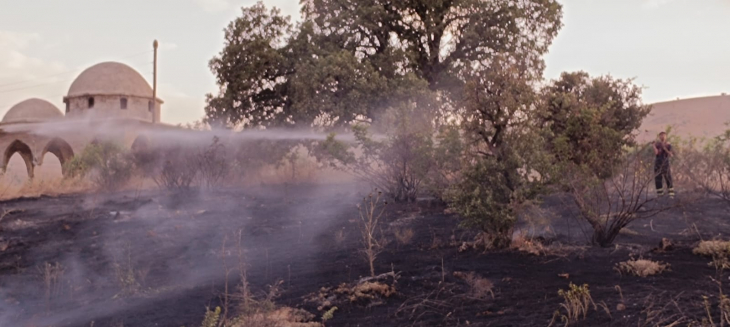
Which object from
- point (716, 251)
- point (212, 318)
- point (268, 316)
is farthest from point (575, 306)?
point (716, 251)

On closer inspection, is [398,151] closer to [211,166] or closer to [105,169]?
[211,166]

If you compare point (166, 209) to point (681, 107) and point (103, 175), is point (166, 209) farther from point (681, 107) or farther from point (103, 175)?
point (681, 107)

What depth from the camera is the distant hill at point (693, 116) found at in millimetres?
52294

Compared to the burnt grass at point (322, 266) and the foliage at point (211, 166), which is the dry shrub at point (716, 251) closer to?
the burnt grass at point (322, 266)

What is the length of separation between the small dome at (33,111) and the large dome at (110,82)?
1.99m

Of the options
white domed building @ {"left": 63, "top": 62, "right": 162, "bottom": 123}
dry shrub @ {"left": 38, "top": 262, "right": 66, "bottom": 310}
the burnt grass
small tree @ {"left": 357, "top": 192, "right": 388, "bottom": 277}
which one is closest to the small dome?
white domed building @ {"left": 63, "top": 62, "right": 162, "bottom": 123}

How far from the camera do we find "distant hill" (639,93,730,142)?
52294mm

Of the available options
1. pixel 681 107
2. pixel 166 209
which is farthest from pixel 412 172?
pixel 681 107

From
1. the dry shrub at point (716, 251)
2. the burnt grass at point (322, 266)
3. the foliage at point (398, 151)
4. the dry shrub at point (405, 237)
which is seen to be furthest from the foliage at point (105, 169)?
the dry shrub at point (716, 251)

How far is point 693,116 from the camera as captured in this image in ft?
188

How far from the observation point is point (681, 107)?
62031 millimetres

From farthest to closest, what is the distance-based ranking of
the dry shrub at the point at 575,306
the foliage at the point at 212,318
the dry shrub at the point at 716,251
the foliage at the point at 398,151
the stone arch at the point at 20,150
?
the stone arch at the point at 20,150
the foliage at the point at 398,151
the dry shrub at the point at 716,251
the dry shrub at the point at 575,306
the foliage at the point at 212,318

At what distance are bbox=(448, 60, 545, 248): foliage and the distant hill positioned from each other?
45.9m

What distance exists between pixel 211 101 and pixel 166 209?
7.30 meters
